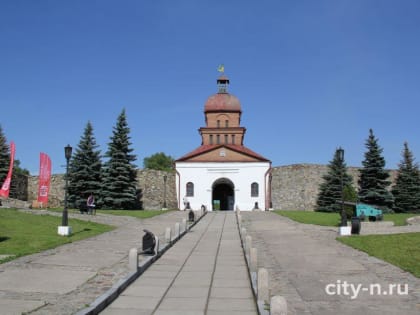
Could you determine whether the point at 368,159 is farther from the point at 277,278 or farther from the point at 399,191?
the point at 277,278

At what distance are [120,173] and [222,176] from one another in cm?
983

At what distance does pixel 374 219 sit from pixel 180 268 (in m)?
17.5

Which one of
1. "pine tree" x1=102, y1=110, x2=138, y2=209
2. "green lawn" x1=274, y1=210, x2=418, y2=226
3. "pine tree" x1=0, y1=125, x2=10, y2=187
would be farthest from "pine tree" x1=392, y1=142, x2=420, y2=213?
"pine tree" x1=0, y1=125, x2=10, y2=187

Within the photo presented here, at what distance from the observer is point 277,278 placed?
10156 mm

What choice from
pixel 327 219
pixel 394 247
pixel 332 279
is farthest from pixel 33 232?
pixel 327 219

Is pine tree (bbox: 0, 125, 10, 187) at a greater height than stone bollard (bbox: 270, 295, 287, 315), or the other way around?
pine tree (bbox: 0, 125, 10, 187)

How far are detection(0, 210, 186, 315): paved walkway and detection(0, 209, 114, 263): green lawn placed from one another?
584 millimetres

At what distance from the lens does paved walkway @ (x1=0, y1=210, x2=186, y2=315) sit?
7.34 m

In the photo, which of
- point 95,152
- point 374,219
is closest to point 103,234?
point 374,219

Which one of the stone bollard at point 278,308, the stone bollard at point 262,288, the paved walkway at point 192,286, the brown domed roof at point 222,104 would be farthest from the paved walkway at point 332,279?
the brown domed roof at point 222,104

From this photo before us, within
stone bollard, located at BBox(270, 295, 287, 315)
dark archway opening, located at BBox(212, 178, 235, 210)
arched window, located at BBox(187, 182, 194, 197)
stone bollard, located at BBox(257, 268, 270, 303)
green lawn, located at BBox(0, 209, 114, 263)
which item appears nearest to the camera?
stone bollard, located at BBox(270, 295, 287, 315)

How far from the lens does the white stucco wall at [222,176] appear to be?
138 feet

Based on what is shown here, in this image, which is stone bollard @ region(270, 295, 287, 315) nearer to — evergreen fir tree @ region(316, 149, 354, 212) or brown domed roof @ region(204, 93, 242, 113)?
evergreen fir tree @ region(316, 149, 354, 212)

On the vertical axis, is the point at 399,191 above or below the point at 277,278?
above
